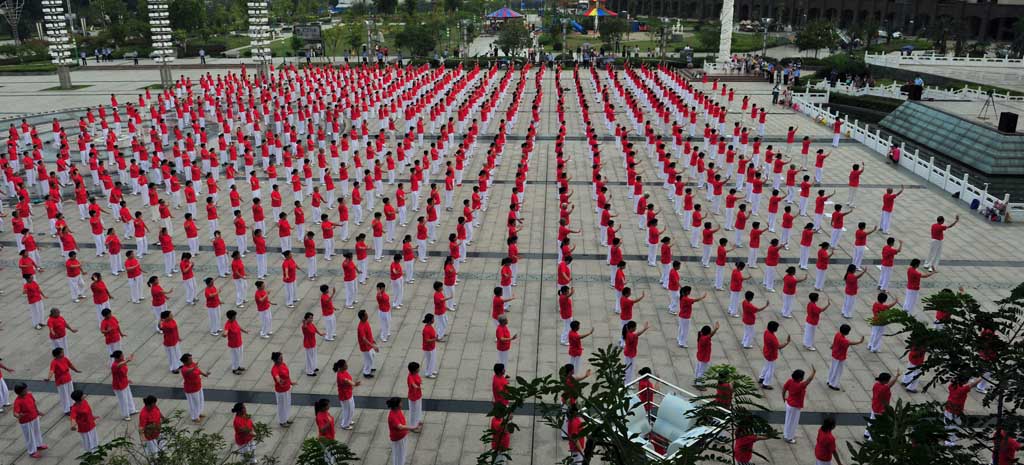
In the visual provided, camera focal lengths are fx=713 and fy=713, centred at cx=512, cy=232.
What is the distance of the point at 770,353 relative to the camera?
10.5m

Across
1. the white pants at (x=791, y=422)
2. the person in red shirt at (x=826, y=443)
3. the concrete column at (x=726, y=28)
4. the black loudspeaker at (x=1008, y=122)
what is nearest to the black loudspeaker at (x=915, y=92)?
the black loudspeaker at (x=1008, y=122)

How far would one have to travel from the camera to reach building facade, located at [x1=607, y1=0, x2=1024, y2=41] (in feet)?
201

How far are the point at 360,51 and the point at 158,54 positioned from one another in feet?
88.1

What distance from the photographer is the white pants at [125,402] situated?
1016 cm

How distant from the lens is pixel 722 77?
1855 inches

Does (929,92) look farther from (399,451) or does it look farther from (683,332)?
(399,451)

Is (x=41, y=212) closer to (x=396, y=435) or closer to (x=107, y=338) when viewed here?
(x=107, y=338)

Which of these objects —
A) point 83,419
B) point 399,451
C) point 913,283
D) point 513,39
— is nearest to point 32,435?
point 83,419

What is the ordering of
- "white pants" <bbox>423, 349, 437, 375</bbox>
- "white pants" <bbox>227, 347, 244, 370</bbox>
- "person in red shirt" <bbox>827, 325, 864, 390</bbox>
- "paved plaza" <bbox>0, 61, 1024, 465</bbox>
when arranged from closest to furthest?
1. "paved plaza" <bbox>0, 61, 1024, 465</bbox>
2. "person in red shirt" <bbox>827, 325, 864, 390</bbox>
3. "white pants" <bbox>423, 349, 437, 375</bbox>
4. "white pants" <bbox>227, 347, 244, 370</bbox>

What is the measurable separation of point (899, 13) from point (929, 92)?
120 feet

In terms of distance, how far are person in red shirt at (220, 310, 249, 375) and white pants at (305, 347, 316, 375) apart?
1.06 m

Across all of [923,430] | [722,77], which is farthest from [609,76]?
[923,430]

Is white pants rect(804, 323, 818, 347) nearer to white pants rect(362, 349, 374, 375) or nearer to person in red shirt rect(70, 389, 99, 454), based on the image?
white pants rect(362, 349, 374, 375)

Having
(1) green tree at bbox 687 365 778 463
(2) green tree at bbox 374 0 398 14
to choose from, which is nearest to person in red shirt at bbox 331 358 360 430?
(1) green tree at bbox 687 365 778 463
